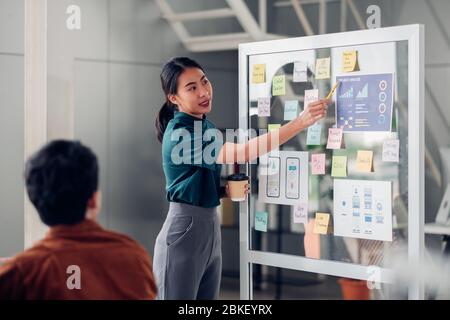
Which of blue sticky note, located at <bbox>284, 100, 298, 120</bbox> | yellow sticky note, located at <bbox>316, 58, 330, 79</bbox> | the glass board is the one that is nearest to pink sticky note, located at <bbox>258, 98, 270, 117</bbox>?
the glass board

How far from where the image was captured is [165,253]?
292 centimetres

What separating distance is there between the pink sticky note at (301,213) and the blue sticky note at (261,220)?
8.2 inches

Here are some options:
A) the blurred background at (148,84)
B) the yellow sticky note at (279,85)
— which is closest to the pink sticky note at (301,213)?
the yellow sticky note at (279,85)

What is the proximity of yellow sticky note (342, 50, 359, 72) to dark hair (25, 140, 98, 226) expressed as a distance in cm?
134

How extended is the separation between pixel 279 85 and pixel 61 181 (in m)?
1.57

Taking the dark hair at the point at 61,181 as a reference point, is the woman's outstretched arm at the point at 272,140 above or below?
above

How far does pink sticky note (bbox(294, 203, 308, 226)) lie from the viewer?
10.2 ft

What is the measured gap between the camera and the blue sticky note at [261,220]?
3334mm

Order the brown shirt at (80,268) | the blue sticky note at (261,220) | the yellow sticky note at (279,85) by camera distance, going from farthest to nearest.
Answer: the blue sticky note at (261,220) → the yellow sticky note at (279,85) → the brown shirt at (80,268)

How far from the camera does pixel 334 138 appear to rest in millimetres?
2965

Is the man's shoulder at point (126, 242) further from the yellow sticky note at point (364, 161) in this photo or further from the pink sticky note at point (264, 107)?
the pink sticky note at point (264, 107)
